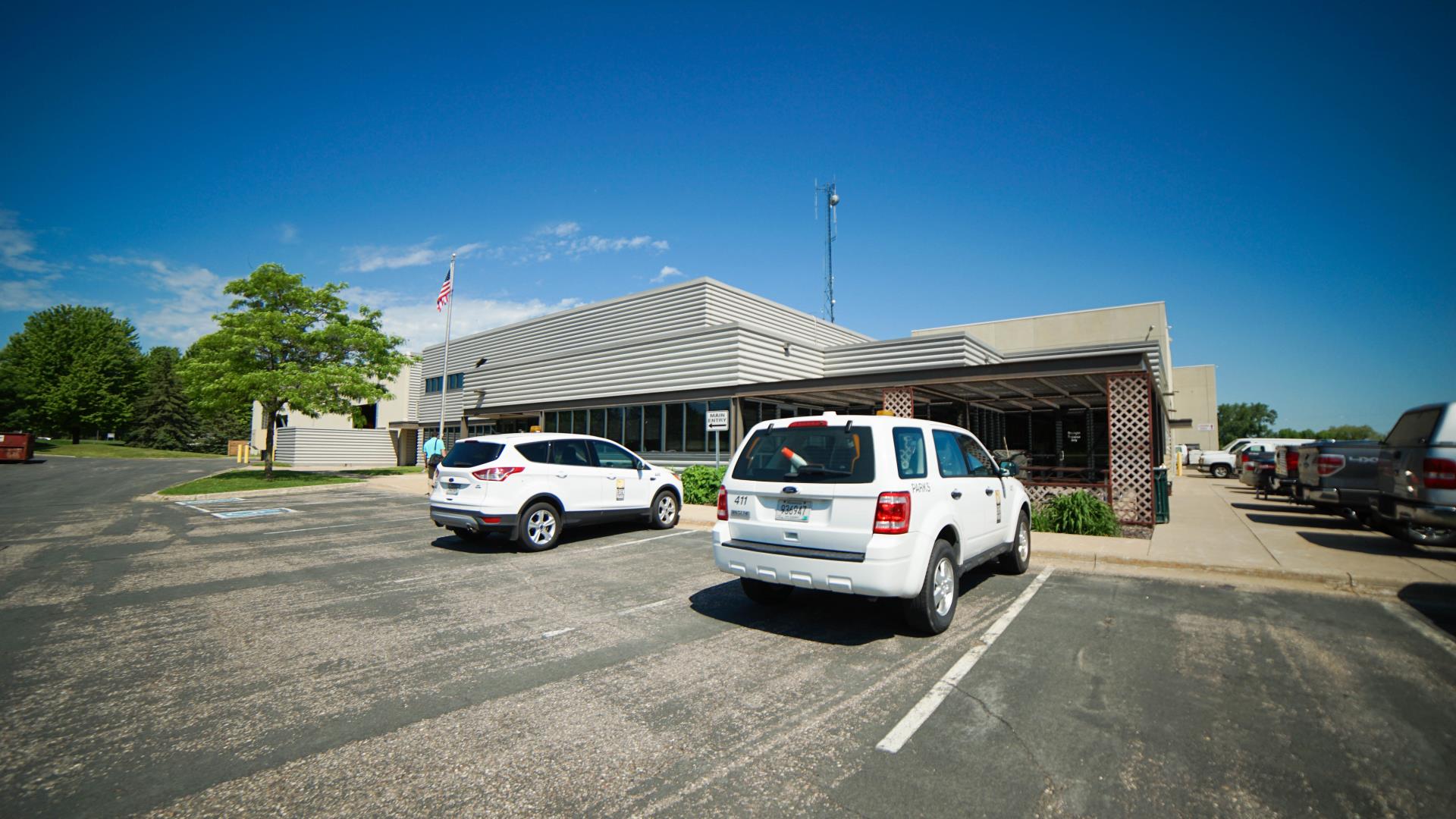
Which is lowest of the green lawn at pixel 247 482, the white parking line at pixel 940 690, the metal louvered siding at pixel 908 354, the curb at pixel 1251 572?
the green lawn at pixel 247 482

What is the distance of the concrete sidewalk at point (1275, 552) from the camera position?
718cm

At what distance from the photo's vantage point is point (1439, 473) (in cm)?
721

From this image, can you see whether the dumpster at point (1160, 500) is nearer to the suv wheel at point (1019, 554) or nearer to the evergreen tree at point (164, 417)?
the suv wheel at point (1019, 554)

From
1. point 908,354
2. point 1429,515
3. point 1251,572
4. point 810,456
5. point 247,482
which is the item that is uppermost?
point 908,354

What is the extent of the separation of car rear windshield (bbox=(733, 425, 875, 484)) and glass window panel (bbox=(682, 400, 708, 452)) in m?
13.2

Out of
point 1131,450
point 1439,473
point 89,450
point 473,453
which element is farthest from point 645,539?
point 89,450

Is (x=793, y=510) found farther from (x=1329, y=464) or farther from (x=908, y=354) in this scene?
(x=908, y=354)

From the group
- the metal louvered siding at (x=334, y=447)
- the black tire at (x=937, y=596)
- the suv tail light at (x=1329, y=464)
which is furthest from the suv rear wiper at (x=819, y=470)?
the metal louvered siding at (x=334, y=447)

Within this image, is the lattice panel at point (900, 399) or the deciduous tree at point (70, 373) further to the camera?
the deciduous tree at point (70, 373)

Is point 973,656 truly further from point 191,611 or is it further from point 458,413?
point 458,413

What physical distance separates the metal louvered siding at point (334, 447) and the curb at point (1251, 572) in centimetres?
4302

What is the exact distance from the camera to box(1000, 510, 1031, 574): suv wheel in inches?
294

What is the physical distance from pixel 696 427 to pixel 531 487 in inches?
411

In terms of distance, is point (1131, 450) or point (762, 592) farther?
point (1131, 450)
